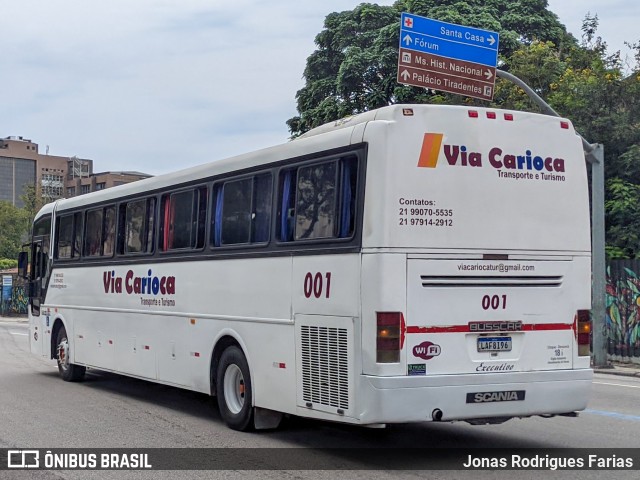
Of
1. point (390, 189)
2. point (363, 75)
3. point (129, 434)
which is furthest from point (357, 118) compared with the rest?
point (363, 75)

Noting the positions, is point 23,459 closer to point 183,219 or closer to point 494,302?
point 183,219

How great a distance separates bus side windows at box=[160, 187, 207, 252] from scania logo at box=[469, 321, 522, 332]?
13.7ft

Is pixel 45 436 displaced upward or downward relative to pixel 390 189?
downward

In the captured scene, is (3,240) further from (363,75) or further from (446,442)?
(446,442)

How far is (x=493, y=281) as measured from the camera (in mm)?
8828

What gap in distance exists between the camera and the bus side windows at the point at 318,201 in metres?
Answer: 8.77

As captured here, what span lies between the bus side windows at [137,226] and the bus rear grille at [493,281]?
18.6 feet

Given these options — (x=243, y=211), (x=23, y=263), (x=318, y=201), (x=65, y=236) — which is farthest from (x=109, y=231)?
(x=318, y=201)

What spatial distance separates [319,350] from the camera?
8.98 meters

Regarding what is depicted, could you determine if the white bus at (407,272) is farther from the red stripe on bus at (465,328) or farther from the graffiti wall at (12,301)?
the graffiti wall at (12,301)

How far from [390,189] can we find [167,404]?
242 inches

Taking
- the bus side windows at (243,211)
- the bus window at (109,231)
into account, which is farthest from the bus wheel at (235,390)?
the bus window at (109,231)

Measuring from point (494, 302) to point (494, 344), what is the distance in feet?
1.30

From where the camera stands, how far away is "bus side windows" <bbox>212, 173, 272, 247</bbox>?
10219 millimetres
